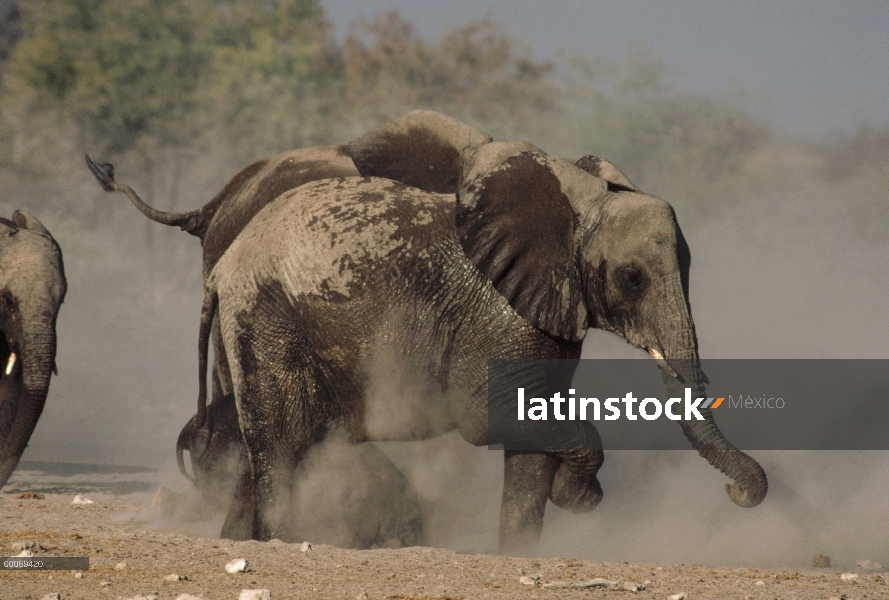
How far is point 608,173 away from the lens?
757 cm

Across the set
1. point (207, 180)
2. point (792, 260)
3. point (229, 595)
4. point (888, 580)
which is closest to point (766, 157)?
point (792, 260)

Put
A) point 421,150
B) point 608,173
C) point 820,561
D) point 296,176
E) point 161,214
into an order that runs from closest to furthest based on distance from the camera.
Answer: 1. point 820,561
2. point 608,173
3. point 421,150
4. point 296,176
5. point 161,214

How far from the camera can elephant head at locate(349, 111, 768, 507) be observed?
6.83 meters

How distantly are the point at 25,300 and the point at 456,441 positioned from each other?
3.03 meters

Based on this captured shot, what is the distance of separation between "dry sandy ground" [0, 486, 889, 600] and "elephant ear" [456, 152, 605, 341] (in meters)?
1.47

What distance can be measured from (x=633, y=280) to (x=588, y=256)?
339 millimetres

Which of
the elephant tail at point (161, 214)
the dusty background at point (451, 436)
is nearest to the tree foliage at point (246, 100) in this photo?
the dusty background at point (451, 436)

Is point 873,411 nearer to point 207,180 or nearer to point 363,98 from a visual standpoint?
point 207,180

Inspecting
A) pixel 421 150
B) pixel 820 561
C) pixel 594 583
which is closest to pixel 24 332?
pixel 421 150

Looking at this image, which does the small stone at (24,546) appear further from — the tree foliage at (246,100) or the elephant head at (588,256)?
the tree foliage at (246,100)

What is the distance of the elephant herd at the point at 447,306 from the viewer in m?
6.96

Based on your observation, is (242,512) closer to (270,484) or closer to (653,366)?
(270,484)

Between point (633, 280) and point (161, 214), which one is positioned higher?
point (161, 214)

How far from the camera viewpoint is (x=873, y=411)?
1127 cm
